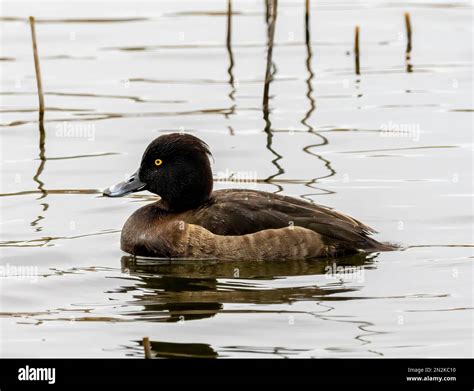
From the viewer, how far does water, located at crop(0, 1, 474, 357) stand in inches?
390

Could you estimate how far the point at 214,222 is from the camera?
1184 centimetres

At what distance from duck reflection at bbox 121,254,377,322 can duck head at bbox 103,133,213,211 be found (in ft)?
2.14

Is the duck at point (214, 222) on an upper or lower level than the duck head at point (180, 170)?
lower

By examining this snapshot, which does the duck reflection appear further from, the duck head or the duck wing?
the duck head

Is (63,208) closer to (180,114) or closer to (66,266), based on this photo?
(66,266)

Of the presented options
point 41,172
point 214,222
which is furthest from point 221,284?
point 41,172

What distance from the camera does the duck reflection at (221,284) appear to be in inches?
412

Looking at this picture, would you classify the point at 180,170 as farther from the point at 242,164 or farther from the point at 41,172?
the point at 41,172

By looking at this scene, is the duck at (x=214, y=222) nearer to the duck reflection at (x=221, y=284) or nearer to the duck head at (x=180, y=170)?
the duck head at (x=180, y=170)

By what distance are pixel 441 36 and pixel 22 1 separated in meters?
7.87

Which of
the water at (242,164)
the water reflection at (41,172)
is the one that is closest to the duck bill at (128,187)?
the water at (242,164)

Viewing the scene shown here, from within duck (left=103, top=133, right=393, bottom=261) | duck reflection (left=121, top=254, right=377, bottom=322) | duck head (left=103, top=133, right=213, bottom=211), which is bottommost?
duck reflection (left=121, top=254, right=377, bottom=322)

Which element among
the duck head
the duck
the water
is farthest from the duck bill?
the water
